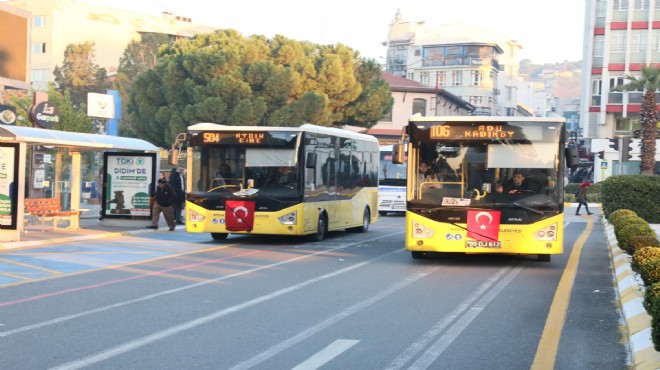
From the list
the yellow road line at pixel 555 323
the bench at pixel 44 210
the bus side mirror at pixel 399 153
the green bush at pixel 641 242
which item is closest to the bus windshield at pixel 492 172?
the bus side mirror at pixel 399 153

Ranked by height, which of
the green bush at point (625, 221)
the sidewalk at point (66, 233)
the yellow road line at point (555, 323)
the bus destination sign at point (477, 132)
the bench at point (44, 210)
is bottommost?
the sidewalk at point (66, 233)

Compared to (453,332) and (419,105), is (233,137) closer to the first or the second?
(453,332)

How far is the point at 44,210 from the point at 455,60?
94273 mm

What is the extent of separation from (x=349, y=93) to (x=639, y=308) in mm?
46733

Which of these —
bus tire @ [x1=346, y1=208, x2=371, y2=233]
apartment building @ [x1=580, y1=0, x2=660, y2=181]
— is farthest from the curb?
apartment building @ [x1=580, y1=0, x2=660, y2=181]

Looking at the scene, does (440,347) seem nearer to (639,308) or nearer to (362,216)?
(639,308)

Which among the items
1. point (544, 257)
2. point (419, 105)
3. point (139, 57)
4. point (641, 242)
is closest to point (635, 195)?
point (544, 257)

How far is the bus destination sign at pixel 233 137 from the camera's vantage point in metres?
21.4

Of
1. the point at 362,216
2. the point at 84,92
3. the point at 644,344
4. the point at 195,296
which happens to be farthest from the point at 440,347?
the point at 84,92

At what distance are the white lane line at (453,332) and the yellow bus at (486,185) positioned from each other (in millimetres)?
2237

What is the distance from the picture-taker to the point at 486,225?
1658 centimetres

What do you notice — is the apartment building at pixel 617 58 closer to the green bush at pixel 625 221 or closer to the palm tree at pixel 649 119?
the palm tree at pixel 649 119

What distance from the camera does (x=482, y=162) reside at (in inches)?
667

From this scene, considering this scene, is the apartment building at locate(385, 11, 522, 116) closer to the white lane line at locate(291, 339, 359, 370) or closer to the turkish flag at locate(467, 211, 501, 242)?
the turkish flag at locate(467, 211, 501, 242)
